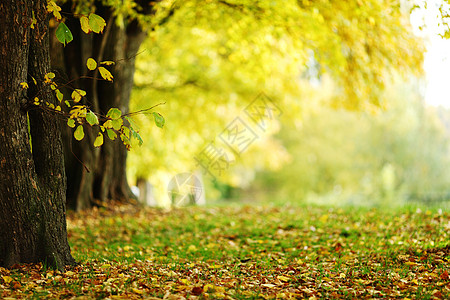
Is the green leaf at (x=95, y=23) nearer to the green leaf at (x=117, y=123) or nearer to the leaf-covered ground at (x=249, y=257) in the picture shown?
the green leaf at (x=117, y=123)

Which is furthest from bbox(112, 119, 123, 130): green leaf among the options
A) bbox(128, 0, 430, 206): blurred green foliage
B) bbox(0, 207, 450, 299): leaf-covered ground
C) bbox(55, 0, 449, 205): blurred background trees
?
bbox(128, 0, 430, 206): blurred green foliage

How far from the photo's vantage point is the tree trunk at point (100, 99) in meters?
7.29

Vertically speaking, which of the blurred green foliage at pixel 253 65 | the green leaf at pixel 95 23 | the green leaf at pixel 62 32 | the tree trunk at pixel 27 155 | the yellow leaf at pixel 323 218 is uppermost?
the blurred green foliage at pixel 253 65

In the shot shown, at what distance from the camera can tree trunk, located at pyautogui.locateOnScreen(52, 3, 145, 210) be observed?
7.29 m

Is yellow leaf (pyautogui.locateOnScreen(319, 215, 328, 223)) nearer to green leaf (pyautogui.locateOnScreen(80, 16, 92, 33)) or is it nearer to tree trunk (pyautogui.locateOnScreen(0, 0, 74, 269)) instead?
tree trunk (pyautogui.locateOnScreen(0, 0, 74, 269))

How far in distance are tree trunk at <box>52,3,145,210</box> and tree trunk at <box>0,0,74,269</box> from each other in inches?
131

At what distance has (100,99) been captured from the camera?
812cm

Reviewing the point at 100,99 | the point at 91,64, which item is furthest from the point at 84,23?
the point at 100,99

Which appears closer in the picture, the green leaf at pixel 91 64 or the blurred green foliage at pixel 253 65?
the green leaf at pixel 91 64

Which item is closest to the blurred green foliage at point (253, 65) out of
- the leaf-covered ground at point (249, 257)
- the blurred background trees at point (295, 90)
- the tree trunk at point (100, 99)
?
the blurred background trees at point (295, 90)

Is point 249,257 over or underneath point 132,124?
underneath

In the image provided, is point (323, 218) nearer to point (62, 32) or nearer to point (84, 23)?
point (84, 23)

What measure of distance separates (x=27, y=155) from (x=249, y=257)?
2749 millimetres

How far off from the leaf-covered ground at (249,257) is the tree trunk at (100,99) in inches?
22.7
